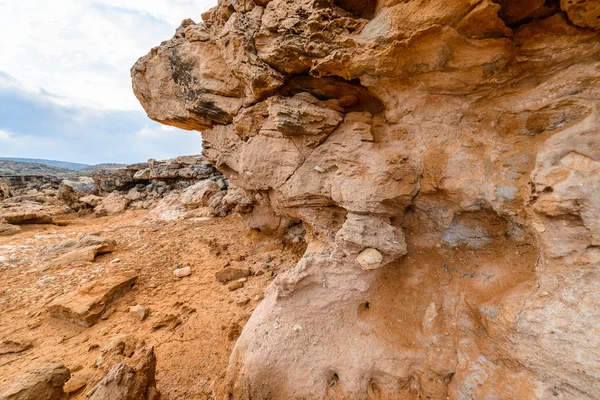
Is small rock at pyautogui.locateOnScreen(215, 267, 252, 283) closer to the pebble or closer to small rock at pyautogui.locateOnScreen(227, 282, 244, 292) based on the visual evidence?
small rock at pyautogui.locateOnScreen(227, 282, 244, 292)

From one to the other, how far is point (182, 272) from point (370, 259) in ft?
15.2

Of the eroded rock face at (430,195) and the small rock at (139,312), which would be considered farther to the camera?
the small rock at (139,312)

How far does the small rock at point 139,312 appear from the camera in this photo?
4.35m

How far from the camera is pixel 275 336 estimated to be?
10.1 ft

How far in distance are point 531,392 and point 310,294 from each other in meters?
2.35

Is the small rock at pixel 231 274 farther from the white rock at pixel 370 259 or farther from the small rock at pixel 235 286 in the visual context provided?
the white rock at pixel 370 259

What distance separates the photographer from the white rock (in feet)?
9.89

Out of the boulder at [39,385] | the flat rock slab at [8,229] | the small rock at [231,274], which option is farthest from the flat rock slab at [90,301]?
the flat rock slab at [8,229]

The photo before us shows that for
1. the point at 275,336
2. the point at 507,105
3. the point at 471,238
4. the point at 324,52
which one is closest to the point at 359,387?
the point at 275,336

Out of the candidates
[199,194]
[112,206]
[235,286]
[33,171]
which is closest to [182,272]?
[235,286]

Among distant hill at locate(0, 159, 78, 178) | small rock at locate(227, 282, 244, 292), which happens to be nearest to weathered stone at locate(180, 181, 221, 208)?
small rock at locate(227, 282, 244, 292)

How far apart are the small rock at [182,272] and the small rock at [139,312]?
115 cm

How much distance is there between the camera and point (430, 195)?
325cm

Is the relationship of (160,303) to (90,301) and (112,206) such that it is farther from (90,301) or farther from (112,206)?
(112,206)
